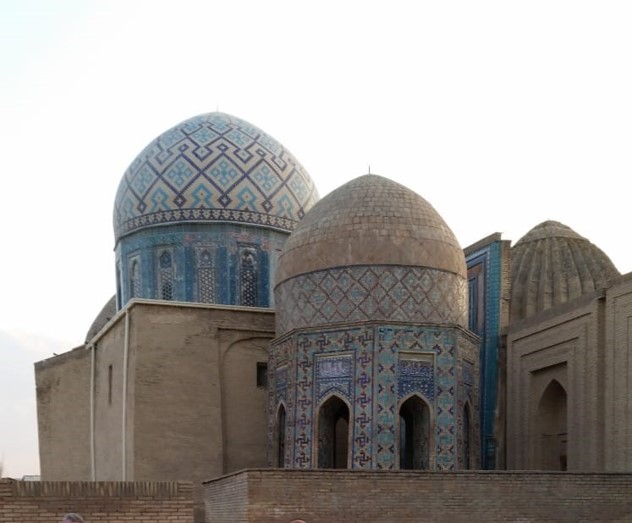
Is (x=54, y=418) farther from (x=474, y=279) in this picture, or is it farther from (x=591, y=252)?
(x=591, y=252)

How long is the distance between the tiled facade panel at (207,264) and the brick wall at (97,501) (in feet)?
31.4

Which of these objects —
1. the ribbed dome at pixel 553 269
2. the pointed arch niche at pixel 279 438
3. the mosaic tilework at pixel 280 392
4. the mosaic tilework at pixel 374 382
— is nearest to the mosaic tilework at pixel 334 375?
the mosaic tilework at pixel 374 382

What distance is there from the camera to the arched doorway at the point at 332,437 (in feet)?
45.3

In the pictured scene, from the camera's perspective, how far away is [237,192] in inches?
755

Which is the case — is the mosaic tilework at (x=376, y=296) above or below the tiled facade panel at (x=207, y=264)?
below

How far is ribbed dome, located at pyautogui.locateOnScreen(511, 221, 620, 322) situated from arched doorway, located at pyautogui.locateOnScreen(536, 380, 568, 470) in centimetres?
254

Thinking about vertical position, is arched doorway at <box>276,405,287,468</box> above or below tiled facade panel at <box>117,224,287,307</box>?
below

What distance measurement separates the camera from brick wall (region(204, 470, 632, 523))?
11414 millimetres

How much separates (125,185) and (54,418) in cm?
450

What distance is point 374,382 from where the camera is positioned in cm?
1354

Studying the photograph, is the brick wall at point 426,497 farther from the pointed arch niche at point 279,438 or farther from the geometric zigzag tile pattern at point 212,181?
the geometric zigzag tile pattern at point 212,181

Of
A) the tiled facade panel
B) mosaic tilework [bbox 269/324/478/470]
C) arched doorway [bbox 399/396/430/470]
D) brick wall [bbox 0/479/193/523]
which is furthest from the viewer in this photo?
the tiled facade panel

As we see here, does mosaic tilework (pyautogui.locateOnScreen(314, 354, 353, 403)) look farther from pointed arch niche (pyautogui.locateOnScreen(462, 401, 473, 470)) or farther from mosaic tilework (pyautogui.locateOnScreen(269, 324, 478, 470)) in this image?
pointed arch niche (pyautogui.locateOnScreen(462, 401, 473, 470))

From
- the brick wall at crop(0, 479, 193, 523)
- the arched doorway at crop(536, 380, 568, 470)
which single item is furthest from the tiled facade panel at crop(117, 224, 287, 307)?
the brick wall at crop(0, 479, 193, 523)
